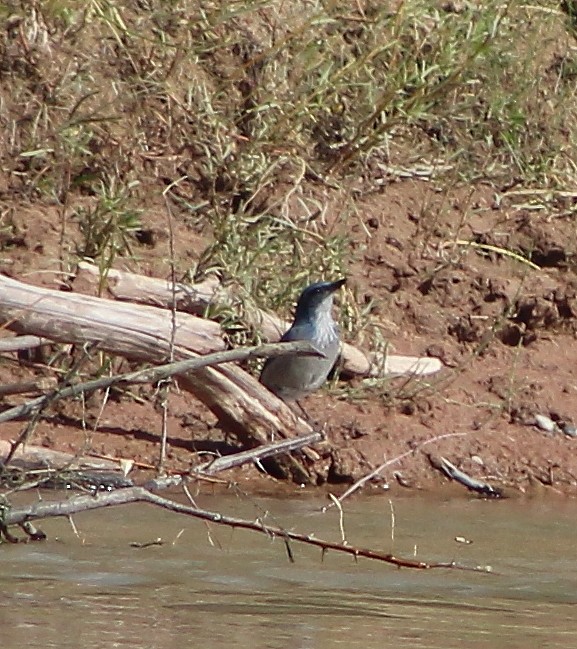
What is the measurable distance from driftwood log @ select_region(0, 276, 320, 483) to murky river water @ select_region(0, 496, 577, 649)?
333 millimetres

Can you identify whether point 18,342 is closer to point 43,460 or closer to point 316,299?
point 43,460

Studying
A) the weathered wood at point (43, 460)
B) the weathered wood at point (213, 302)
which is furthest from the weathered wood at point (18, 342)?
the weathered wood at point (213, 302)

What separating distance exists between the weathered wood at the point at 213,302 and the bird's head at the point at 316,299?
18 cm

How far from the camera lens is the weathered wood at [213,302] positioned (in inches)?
287

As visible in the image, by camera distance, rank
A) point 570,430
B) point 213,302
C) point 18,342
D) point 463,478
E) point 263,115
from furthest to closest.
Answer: point 263,115 < point 570,430 < point 213,302 < point 463,478 < point 18,342

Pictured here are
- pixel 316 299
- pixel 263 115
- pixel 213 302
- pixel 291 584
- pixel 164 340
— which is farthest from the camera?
pixel 263 115

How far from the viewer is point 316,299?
771cm

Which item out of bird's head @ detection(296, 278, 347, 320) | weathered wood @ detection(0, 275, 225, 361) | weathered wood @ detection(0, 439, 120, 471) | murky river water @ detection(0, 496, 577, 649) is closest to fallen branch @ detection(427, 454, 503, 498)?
murky river water @ detection(0, 496, 577, 649)

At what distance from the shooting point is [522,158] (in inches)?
370

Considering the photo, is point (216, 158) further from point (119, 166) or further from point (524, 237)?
point (524, 237)

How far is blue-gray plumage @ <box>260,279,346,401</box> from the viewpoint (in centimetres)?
749

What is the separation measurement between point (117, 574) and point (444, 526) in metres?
1.50

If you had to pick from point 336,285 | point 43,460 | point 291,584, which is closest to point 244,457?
Answer: point 291,584

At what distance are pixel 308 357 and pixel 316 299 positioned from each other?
0.33 metres
